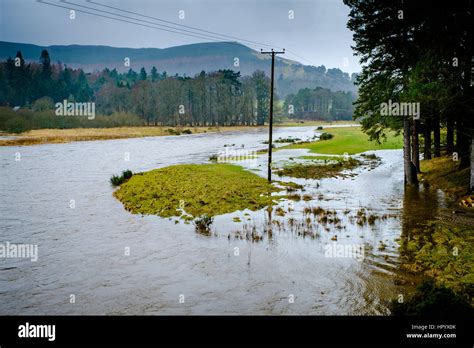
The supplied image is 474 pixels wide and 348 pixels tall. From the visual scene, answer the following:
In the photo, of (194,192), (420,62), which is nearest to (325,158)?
(194,192)

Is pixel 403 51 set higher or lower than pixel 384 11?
lower

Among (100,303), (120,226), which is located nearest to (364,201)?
(120,226)

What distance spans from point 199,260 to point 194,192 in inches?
453

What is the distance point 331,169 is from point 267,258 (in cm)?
2580

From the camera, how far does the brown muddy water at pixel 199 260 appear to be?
1091cm

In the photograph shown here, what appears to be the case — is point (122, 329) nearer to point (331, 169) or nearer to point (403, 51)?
point (403, 51)

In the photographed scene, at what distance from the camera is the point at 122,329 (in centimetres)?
863

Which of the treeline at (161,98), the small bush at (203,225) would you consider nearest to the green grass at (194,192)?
the small bush at (203,225)

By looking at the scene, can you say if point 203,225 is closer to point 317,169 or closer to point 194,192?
point 194,192

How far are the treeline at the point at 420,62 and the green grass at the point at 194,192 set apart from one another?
10.3 m

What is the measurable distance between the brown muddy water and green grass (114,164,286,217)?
126cm

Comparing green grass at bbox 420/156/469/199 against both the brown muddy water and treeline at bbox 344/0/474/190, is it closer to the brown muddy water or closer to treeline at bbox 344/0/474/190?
treeline at bbox 344/0/474/190

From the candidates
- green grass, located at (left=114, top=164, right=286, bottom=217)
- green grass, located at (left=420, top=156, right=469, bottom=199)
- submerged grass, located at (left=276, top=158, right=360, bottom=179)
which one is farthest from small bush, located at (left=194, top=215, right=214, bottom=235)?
submerged grass, located at (left=276, top=158, right=360, bottom=179)

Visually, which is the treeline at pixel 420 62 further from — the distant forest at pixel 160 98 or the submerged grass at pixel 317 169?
the distant forest at pixel 160 98
